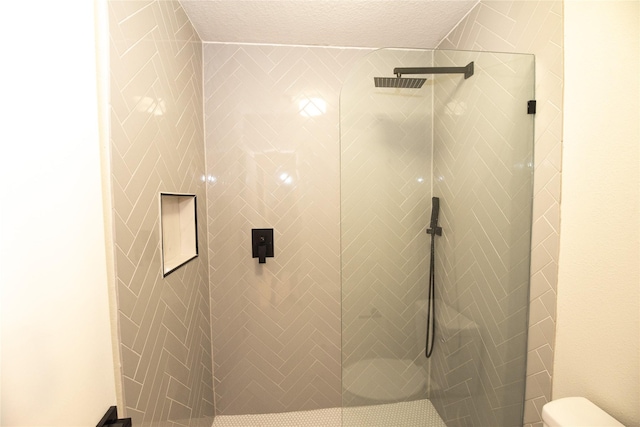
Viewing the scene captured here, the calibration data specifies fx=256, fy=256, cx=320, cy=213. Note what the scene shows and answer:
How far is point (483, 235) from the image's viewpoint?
4.17ft

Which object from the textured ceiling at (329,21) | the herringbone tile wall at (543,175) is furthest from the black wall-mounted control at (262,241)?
the herringbone tile wall at (543,175)

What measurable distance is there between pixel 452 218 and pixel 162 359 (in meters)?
1.52

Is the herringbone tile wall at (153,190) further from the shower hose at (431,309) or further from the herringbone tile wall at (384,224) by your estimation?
the shower hose at (431,309)

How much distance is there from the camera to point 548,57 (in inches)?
38.9

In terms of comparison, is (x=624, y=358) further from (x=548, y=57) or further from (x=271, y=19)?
(x=271, y=19)

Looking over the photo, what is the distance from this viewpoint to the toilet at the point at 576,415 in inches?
30.2

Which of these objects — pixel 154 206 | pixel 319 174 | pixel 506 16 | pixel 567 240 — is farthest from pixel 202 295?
pixel 506 16

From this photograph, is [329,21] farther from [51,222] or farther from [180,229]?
[51,222]

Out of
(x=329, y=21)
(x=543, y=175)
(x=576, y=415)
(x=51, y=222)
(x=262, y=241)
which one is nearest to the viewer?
(x=51, y=222)

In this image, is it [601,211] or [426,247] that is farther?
[426,247]

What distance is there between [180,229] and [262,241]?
1.65 ft

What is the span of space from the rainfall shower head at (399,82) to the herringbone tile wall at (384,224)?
1.0 inches

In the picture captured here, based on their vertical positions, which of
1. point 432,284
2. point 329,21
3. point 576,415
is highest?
point 329,21

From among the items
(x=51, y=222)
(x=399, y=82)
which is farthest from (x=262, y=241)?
(x=399, y=82)
